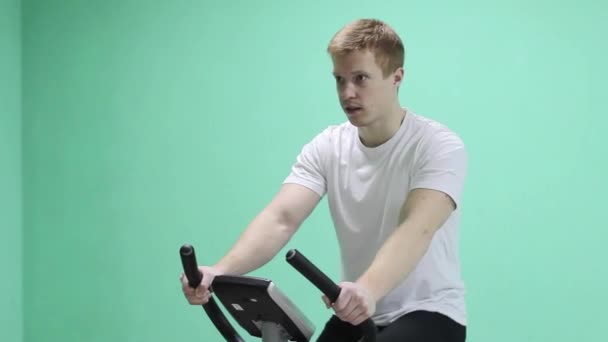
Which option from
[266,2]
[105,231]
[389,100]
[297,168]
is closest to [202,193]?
[105,231]

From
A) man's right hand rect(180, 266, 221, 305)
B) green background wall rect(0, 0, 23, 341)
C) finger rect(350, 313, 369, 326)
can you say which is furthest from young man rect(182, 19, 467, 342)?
green background wall rect(0, 0, 23, 341)

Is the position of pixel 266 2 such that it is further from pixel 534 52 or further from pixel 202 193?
pixel 534 52

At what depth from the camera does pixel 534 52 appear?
3.10 metres

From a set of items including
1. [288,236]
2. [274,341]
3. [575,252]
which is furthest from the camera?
[575,252]

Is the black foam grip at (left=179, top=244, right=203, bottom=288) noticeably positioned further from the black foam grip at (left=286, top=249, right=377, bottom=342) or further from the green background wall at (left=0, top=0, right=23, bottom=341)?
the green background wall at (left=0, top=0, right=23, bottom=341)

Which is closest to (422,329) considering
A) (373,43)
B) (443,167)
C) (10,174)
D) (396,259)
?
(396,259)

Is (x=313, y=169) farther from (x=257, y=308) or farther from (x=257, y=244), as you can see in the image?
(x=257, y=308)

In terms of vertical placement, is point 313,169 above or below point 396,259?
above

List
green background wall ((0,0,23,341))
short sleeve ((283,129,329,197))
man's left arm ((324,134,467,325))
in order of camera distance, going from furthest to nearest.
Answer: green background wall ((0,0,23,341)) → short sleeve ((283,129,329,197)) → man's left arm ((324,134,467,325))

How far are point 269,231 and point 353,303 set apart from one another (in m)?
0.59

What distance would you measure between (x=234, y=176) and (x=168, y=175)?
0.30 metres

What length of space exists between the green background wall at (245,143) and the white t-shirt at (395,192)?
1.08 metres

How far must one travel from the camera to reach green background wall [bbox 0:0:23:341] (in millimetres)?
3633

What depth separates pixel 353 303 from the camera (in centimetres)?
157
